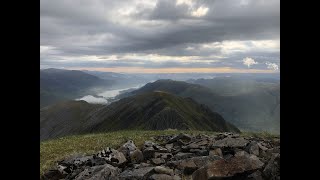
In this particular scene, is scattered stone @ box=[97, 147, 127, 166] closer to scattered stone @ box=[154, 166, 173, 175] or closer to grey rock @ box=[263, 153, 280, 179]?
scattered stone @ box=[154, 166, 173, 175]

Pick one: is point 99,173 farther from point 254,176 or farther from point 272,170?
point 272,170

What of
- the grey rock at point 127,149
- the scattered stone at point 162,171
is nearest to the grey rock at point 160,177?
the scattered stone at point 162,171

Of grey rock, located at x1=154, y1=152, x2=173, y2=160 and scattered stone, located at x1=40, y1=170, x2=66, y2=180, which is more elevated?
grey rock, located at x1=154, y1=152, x2=173, y2=160

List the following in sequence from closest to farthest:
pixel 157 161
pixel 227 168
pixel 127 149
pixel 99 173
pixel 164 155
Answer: pixel 227 168, pixel 99 173, pixel 157 161, pixel 164 155, pixel 127 149

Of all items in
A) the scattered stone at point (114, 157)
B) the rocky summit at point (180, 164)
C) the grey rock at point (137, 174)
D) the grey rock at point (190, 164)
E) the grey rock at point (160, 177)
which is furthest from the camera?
the scattered stone at point (114, 157)

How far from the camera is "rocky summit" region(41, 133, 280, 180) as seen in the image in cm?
1505

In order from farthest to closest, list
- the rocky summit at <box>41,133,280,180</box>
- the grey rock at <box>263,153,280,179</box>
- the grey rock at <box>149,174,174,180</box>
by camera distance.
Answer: the grey rock at <box>149,174,174,180</box>
the rocky summit at <box>41,133,280,180</box>
the grey rock at <box>263,153,280,179</box>

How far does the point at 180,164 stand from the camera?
17.3 metres

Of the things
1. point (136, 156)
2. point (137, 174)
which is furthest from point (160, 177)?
point (136, 156)

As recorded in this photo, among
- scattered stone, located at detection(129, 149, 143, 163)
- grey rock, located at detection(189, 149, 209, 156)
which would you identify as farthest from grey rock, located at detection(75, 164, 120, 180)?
grey rock, located at detection(189, 149, 209, 156)

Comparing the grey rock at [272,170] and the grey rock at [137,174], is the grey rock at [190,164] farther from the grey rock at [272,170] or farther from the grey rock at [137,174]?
the grey rock at [272,170]

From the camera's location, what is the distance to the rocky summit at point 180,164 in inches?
592
